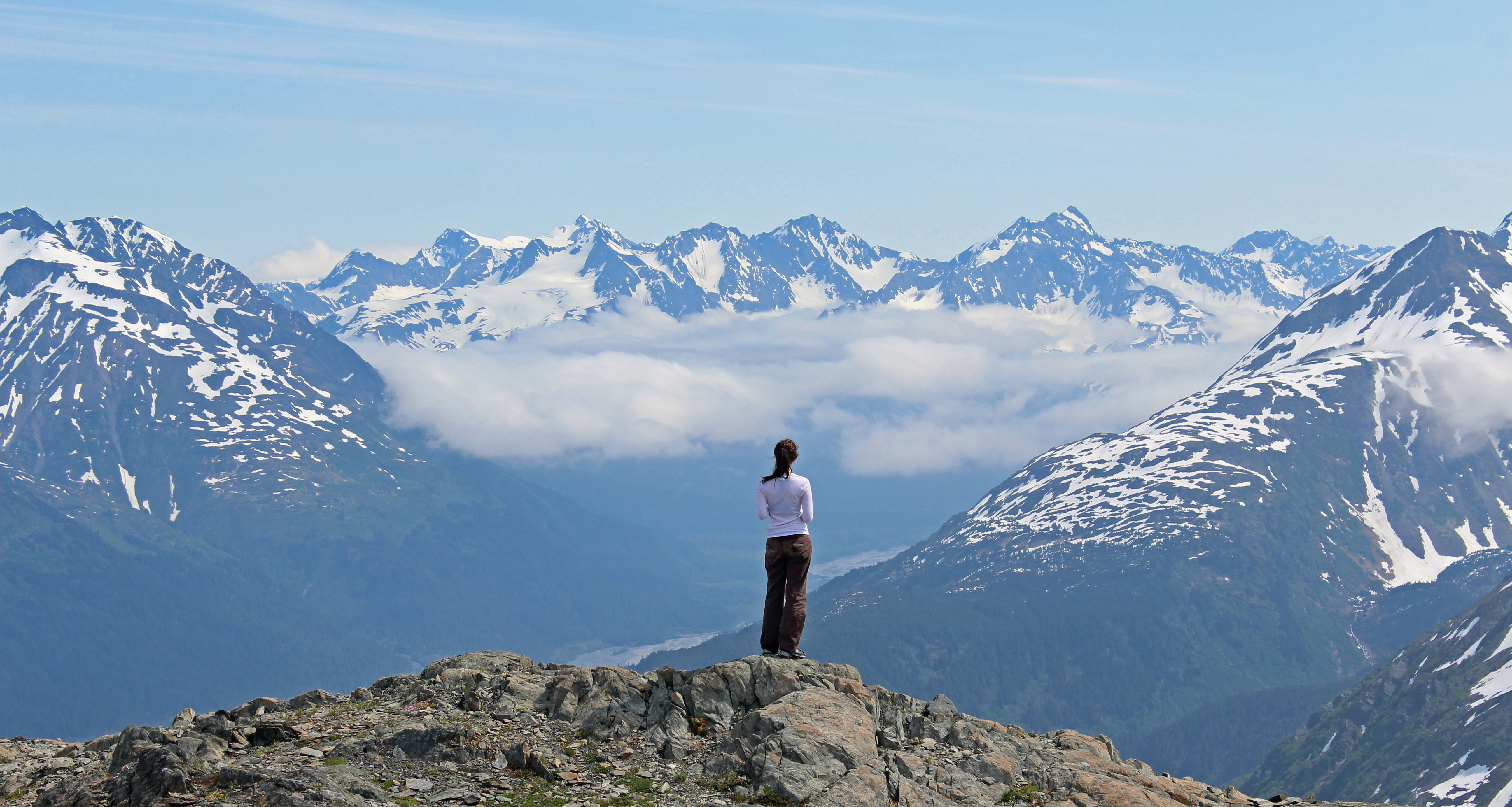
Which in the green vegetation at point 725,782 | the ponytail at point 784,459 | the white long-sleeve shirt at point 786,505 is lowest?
the green vegetation at point 725,782

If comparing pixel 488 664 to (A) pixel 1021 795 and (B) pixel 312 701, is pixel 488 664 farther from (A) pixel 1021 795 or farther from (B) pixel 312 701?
(A) pixel 1021 795

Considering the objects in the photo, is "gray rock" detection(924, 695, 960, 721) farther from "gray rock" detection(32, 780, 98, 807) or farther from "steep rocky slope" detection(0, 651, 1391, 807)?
"gray rock" detection(32, 780, 98, 807)

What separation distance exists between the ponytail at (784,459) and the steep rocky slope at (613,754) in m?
6.94

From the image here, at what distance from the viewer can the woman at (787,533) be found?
33625mm

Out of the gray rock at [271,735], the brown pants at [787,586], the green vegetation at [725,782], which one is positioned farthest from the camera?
the brown pants at [787,586]

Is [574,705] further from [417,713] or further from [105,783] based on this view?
[105,783]

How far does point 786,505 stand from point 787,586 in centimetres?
278

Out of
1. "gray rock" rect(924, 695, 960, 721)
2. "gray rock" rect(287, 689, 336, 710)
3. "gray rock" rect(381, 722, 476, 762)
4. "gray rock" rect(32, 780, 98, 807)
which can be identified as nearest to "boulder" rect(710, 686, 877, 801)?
"gray rock" rect(924, 695, 960, 721)

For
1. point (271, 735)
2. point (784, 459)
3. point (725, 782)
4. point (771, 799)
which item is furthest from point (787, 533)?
point (271, 735)

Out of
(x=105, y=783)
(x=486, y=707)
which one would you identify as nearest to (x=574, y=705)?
(x=486, y=707)

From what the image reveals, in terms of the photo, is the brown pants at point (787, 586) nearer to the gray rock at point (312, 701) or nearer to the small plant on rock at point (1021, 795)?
the small plant on rock at point (1021, 795)

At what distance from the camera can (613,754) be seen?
33719mm

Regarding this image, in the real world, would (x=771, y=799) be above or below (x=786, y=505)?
below

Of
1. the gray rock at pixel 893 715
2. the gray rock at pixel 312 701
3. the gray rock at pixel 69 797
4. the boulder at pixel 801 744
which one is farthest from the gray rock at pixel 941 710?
the gray rock at pixel 69 797
